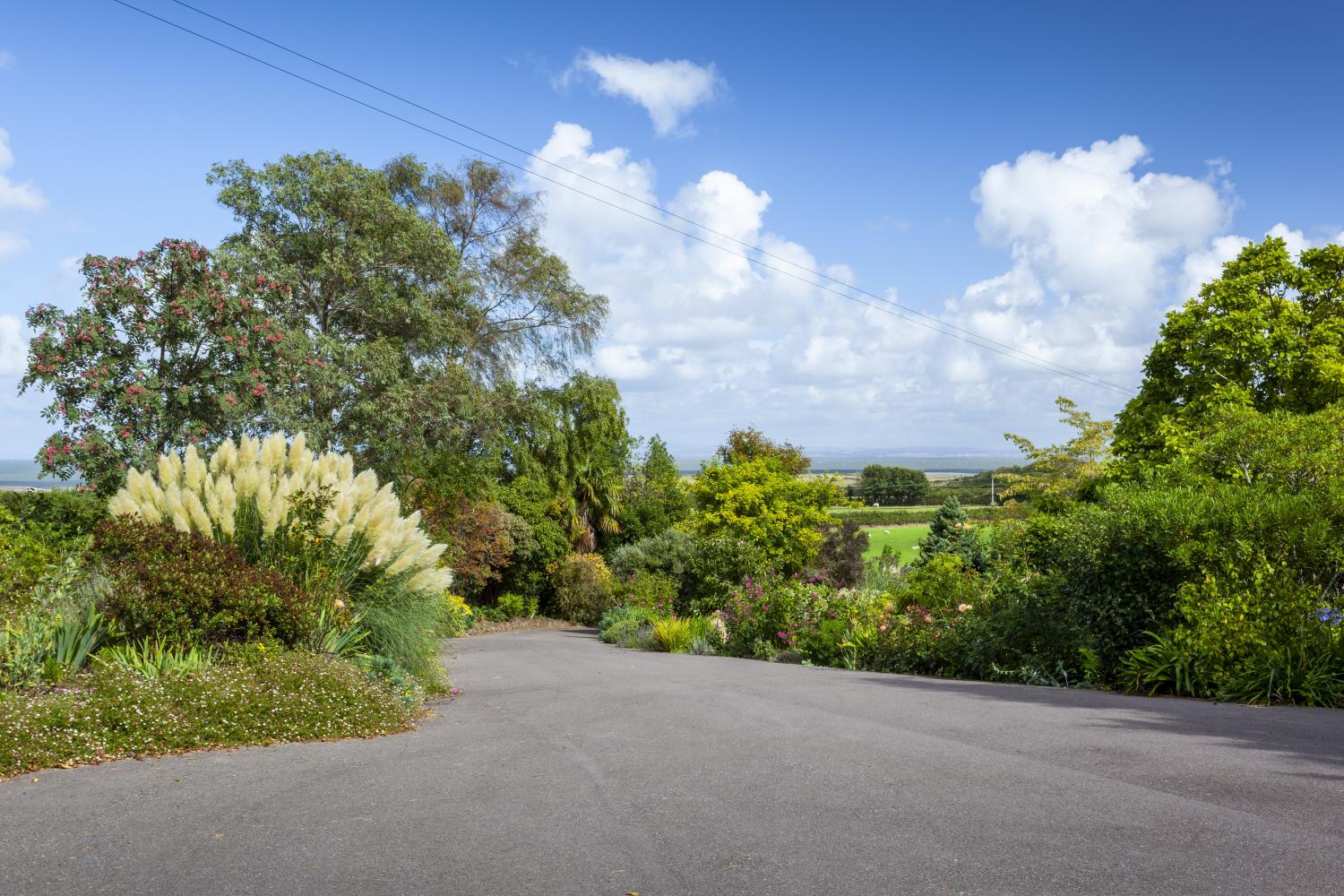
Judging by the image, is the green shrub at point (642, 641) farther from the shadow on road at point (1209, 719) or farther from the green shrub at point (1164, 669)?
the green shrub at point (1164, 669)

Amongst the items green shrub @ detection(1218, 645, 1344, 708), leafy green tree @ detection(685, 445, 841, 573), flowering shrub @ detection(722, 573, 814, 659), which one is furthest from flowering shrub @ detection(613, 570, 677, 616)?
green shrub @ detection(1218, 645, 1344, 708)

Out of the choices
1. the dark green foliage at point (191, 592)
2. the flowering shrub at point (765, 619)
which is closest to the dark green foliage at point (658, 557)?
the flowering shrub at point (765, 619)

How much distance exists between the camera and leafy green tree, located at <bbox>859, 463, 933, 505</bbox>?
76312 millimetres

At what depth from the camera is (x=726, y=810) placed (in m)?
4.53

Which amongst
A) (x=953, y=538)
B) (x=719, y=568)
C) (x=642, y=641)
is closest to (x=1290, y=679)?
(x=642, y=641)

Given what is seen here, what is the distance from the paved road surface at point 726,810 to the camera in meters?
3.65

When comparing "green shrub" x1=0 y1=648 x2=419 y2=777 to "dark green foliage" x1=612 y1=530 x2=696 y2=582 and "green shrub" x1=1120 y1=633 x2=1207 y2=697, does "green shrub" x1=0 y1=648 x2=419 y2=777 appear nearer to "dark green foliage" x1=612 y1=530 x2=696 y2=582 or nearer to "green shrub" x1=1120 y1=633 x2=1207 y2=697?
"green shrub" x1=1120 y1=633 x2=1207 y2=697

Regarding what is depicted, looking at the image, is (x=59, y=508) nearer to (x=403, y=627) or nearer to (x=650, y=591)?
(x=403, y=627)

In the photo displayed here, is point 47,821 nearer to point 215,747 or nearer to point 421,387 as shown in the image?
point 215,747

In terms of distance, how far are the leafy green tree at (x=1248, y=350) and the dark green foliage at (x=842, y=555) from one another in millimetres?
8466

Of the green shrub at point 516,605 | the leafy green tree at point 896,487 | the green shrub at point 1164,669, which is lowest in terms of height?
the green shrub at point 516,605

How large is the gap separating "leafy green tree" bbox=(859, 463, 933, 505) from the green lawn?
15669 mm

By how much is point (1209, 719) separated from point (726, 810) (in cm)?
→ 452

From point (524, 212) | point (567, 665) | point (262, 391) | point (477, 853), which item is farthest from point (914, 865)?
point (524, 212)
